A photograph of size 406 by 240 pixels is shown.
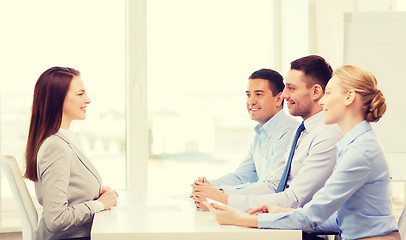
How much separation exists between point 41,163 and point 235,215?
90cm

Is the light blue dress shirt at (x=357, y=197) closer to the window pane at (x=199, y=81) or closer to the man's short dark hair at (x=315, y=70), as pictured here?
the man's short dark hair at (x=315, y=70)

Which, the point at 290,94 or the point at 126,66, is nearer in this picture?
the point at 290,94

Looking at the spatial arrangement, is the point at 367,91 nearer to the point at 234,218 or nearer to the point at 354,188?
the point at 354,188

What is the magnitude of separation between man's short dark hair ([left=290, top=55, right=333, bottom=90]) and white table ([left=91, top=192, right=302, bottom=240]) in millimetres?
870

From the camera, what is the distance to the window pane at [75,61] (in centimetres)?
448

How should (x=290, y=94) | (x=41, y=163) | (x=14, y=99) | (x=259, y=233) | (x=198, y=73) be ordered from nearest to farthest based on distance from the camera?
(x=259, y=233) < (x=41, y=163) < (x=290, y=94) < (x=14, y=99) < (x=198, y=73)

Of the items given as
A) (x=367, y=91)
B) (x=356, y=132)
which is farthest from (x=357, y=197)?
(x=367, y=91)

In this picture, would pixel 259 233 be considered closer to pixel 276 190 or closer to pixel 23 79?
pixel 276 190

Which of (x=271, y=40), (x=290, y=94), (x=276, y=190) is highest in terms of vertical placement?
(x=271, y=40)

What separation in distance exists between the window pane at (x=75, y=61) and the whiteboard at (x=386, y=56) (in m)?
1.83

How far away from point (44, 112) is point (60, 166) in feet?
0.93

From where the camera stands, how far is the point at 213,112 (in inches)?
194

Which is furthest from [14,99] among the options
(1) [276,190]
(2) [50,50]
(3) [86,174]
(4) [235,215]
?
(4) [235,215]

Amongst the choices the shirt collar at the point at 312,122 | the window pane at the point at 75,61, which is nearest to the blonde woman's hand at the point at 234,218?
the shirt collar at the point at 312,122
